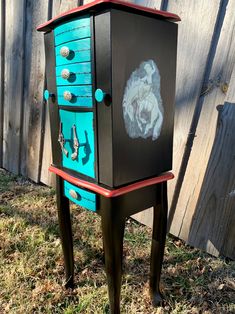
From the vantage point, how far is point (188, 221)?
1.92 metres

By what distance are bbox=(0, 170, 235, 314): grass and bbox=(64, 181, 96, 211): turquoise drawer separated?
0.57 metres

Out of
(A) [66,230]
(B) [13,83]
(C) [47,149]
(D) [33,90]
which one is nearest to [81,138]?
(A) [66,230]

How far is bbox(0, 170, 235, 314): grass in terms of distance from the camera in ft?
Result: 5.12

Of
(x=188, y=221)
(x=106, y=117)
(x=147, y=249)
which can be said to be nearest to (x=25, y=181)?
(x=147, y=249)

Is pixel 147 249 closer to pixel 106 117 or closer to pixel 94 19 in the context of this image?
pixel 106 117

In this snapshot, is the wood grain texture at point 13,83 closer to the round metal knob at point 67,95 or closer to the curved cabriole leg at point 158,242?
the round metal knob at point 67,95

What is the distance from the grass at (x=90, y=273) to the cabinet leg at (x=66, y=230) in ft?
0.28

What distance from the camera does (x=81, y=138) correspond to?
1.23 meters

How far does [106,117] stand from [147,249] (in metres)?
1.14

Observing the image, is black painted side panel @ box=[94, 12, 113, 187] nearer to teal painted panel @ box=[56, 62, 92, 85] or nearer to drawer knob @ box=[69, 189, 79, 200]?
teal painted panel @ box=[56, 62, 92, 85]

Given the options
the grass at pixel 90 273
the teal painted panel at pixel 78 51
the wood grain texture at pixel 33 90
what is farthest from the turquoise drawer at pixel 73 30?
the wood grain texture at pixel 33 90

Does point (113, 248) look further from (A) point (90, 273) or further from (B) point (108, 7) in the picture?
(B) point (108, 7)

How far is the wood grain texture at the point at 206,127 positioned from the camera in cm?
163

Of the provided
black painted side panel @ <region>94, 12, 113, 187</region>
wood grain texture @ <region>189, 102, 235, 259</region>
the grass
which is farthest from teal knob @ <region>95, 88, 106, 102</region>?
the grass
